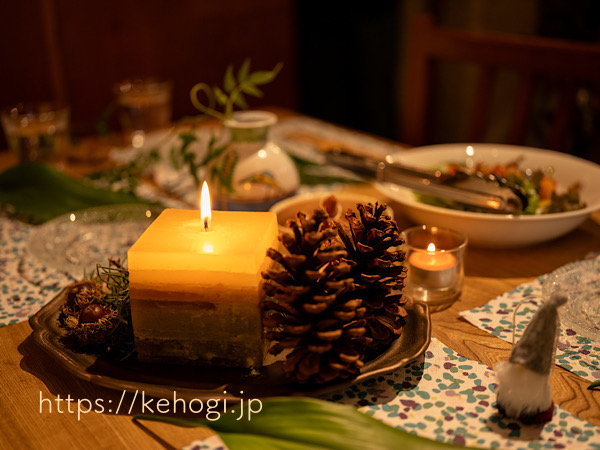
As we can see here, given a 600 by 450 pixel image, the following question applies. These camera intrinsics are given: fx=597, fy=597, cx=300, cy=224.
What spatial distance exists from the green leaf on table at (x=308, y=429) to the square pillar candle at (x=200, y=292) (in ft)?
0.26

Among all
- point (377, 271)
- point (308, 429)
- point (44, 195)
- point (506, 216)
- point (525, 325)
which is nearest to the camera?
point (308, 429)

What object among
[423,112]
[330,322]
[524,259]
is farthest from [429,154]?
[330,322]

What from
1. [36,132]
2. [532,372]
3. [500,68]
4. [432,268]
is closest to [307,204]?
[432,268]

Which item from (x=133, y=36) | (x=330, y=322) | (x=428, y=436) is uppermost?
(x=133, y=36)

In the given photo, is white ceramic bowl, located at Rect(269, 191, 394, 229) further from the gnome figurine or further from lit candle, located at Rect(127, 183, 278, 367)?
the gnome figurine

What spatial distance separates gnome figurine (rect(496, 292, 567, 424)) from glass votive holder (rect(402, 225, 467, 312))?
223 millimetres

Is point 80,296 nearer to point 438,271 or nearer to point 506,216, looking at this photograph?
point 438,271

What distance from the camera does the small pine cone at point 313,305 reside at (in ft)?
1.89

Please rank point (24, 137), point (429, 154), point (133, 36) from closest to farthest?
point (429, 154) < point (24, 137) < point (133, 36)

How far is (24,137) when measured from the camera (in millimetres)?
1313

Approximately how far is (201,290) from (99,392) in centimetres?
16

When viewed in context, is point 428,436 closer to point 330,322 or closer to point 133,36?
point 330,322

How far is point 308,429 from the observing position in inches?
21.4

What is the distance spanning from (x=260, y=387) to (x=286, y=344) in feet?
0.21
